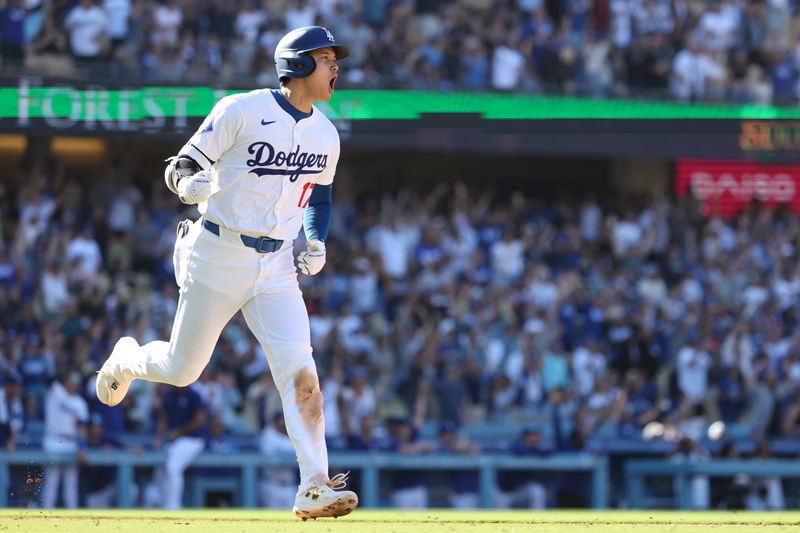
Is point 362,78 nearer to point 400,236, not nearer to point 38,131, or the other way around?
point 400,236

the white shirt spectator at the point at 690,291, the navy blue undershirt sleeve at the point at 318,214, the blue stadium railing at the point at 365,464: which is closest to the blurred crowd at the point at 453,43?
the white shirt spectator at the point at 690,291

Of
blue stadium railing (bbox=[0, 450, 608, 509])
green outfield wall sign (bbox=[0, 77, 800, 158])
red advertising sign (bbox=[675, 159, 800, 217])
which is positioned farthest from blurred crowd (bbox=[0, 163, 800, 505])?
red advertising sign (bbox=[675, 159, 800, 217])

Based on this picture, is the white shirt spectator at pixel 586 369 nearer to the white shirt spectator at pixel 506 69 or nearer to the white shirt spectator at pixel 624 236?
the white shirt spectator at pixel 624 236

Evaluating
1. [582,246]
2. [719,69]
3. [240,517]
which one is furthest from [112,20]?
[240,517]

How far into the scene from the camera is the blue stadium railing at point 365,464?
42.8 ft

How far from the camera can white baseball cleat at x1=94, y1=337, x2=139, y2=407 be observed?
718 cm

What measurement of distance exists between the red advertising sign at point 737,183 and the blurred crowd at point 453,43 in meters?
1.56

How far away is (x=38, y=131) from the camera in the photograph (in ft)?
51.5

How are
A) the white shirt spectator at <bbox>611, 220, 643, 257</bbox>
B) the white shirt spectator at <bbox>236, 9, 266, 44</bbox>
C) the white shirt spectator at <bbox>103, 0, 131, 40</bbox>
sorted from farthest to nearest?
the white shirt spectator at <bbox>611, 220, 643, 257</bbox>
the white shirt spectator at <bbox>236, 9, 266, 44</bbox>
the white shirt spectator at <bbox>103, 0, 131, 40</bbox>

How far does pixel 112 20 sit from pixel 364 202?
3.81 metres

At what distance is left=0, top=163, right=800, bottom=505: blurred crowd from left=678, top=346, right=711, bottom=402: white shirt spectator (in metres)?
0.02

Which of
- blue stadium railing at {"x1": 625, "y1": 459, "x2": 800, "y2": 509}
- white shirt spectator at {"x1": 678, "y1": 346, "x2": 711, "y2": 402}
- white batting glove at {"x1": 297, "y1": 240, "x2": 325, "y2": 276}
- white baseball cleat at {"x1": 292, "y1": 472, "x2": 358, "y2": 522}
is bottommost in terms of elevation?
blue stadium railing at {"x1": 625, "y1": 459, "x2": 800, "y2": 509}

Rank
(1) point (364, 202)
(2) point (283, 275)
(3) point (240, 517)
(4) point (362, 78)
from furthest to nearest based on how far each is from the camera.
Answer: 1. (1) point (364, 202)
2. (4) point (362, 78)
3. (3) point (240, 517)
4. (2) point (283, 275)

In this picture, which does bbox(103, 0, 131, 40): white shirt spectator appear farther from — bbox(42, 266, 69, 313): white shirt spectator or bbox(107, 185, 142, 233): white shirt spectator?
bbox(42, 266, 69, 313): white shirt spectator
